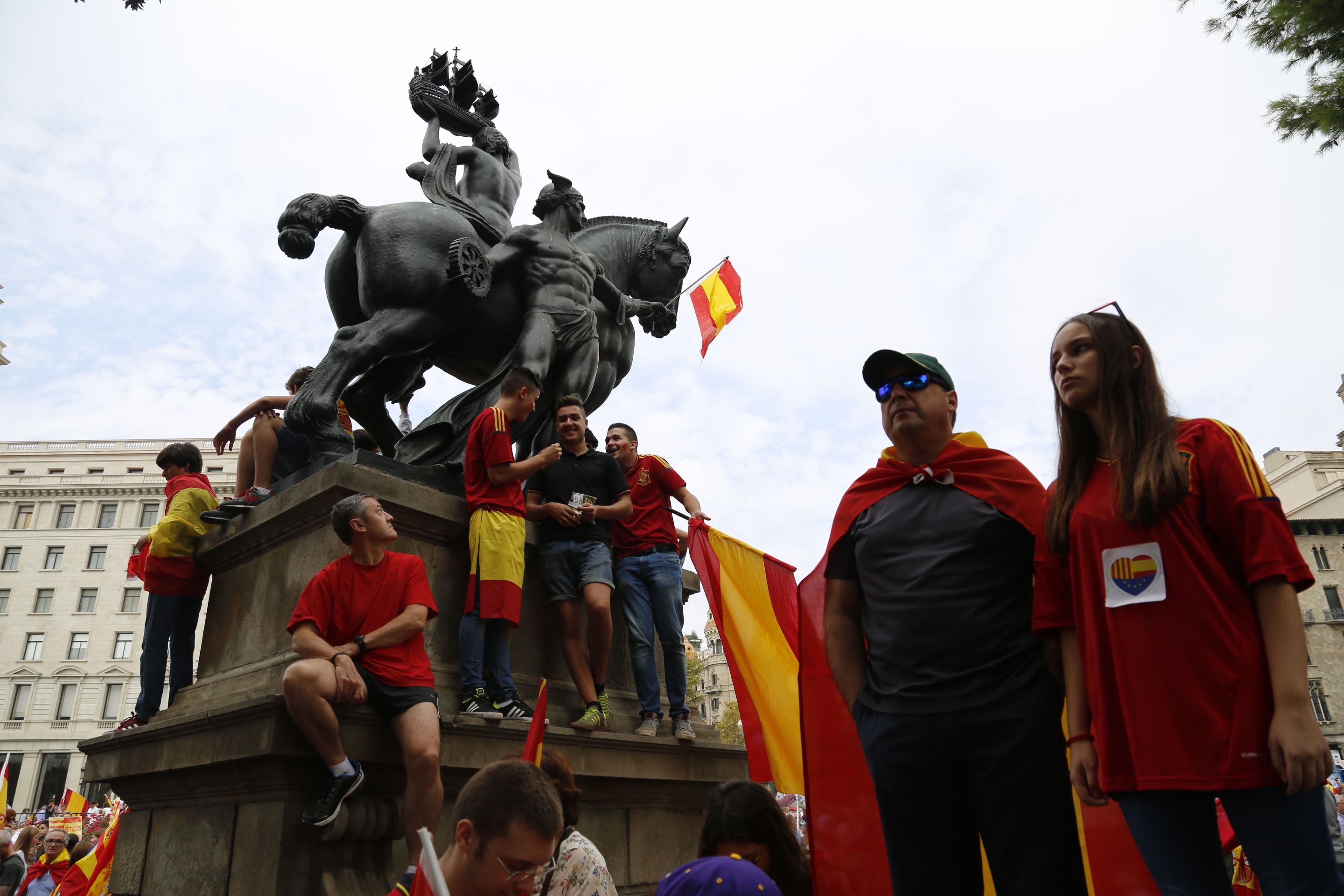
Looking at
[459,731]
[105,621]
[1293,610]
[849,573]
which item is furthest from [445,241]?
[105,621]

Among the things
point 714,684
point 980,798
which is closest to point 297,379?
point 980,798

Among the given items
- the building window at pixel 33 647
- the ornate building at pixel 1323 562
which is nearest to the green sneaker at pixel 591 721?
the ornate building at pixel 1323 562

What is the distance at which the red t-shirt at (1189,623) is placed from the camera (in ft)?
6.16

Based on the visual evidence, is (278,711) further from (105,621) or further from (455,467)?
(105,621)

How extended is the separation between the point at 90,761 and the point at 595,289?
14.4ft

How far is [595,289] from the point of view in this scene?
22.8 feet

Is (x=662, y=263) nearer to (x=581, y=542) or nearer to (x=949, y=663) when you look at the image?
(x=581, y=542)

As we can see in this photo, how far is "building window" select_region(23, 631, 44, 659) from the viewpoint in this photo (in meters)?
53.1

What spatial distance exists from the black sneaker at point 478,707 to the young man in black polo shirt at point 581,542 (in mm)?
614

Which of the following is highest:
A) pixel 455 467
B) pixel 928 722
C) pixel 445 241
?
pixel 445 241

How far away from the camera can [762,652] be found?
5.18m

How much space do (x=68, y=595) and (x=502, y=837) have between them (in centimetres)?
6434

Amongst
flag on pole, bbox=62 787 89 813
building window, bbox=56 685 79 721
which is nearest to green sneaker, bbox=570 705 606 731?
flag on pole, bbox=62 787 89 813

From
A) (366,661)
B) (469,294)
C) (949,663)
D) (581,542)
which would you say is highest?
(469,294)
